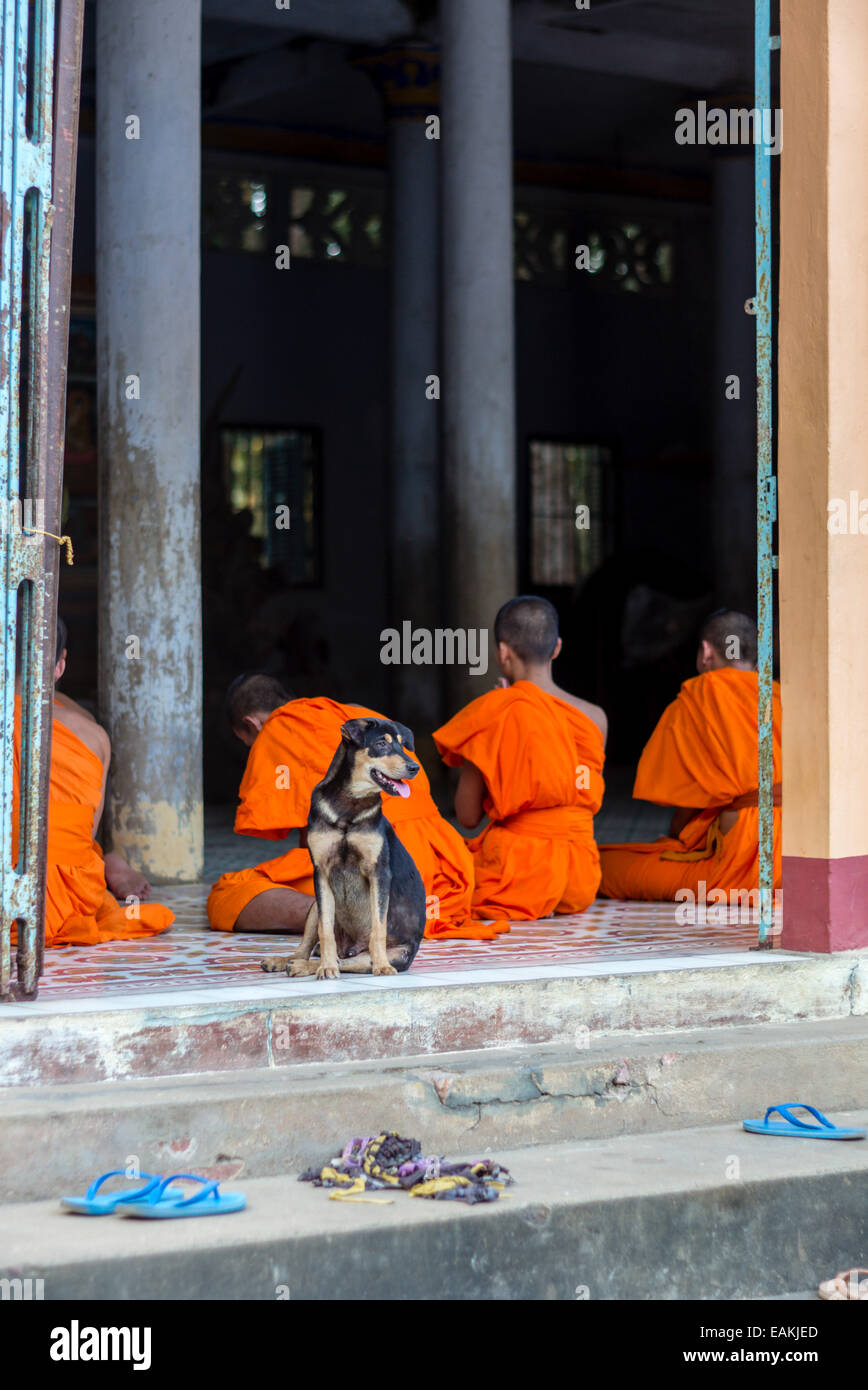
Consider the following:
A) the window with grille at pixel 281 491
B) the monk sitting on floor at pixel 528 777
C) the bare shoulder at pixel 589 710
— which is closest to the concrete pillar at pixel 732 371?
the window with grille at pixel 281 491

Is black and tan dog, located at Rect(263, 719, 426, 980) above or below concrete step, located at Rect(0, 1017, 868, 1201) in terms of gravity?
above

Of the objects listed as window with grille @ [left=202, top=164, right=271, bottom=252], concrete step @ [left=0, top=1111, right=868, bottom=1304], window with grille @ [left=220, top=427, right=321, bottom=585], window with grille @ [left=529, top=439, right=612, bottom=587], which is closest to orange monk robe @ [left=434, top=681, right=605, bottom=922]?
concrete step @ [left=0, top=1111, right=868, bottom=1304]

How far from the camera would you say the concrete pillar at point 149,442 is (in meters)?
8.80

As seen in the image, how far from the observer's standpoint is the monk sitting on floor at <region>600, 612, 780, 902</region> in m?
7.77

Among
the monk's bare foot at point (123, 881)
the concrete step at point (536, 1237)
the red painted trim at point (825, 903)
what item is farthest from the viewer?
the monk's bare foot at point (123, 881)

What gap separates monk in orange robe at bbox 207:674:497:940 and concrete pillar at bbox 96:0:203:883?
1611mm

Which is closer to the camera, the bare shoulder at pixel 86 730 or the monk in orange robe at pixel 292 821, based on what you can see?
the monk in orange robe at pixel 292 821

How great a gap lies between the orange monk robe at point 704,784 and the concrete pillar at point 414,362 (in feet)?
22.5

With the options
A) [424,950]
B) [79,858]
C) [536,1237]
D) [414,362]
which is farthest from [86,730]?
[414,362]

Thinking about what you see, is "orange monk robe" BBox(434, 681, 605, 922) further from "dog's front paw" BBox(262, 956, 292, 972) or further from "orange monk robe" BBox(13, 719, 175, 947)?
"dog's front paw" BBox(262, 956, 292, 972)

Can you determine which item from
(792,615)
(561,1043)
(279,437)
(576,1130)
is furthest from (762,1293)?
(279,437)

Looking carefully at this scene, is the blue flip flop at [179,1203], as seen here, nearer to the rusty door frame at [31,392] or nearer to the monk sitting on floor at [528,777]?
the rusty door frame at [31,392]

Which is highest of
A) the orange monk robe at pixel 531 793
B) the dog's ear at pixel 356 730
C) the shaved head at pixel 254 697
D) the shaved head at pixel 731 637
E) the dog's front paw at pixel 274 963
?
the shaved head at pixel 731 637

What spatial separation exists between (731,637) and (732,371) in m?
9.01
